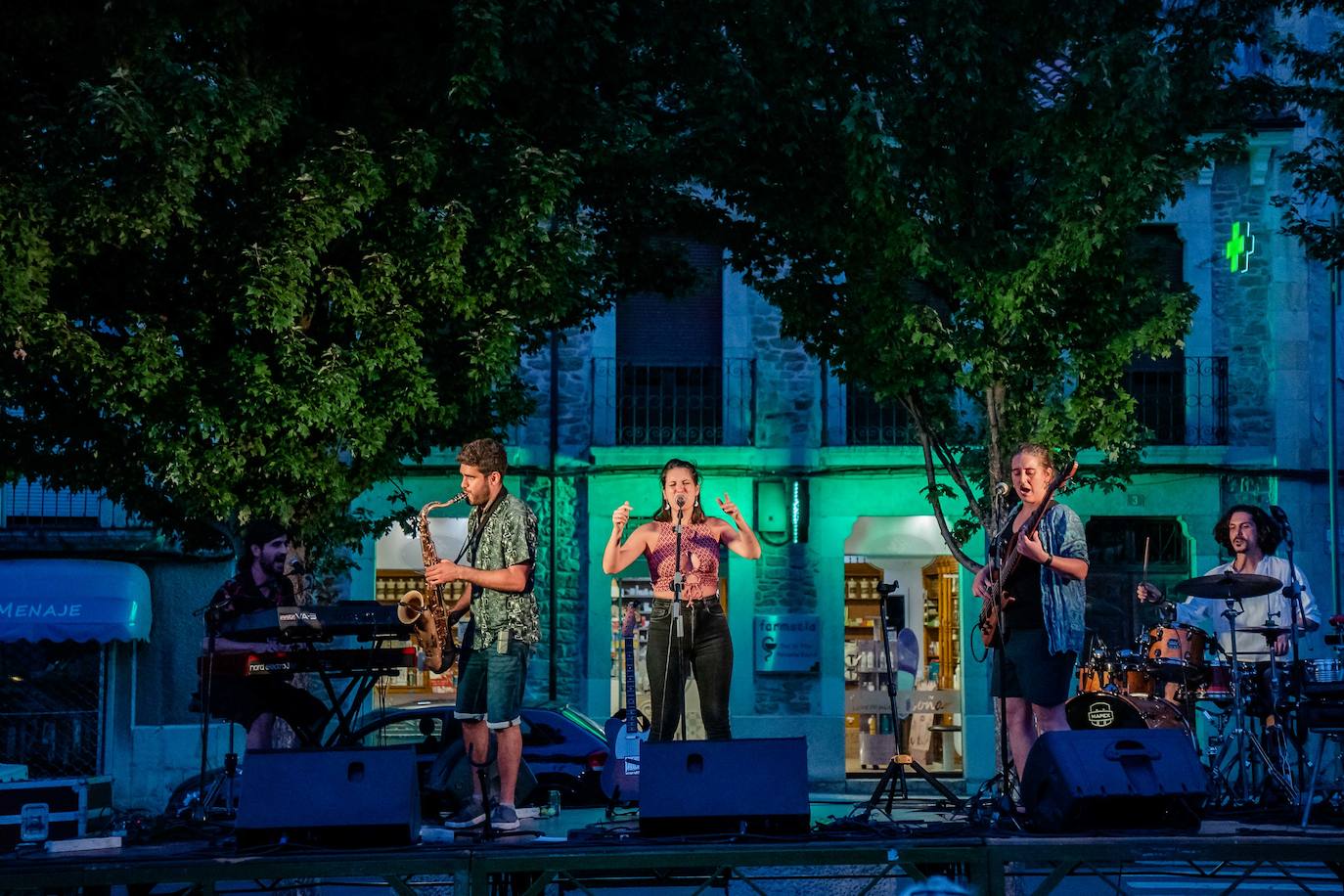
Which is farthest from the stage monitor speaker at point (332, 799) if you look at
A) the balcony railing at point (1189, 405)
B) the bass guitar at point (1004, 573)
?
the balcony railing at point (1189, 405)

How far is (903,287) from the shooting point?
13.0 m

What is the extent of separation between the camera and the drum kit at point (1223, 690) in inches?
372

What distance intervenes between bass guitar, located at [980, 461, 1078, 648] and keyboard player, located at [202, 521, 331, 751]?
369 cm

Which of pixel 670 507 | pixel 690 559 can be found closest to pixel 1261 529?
pixel 690 559

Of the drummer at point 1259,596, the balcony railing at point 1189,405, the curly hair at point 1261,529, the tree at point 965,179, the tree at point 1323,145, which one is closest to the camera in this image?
the drummer at point 1259,596

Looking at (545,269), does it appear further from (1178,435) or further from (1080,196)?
(1178,435)

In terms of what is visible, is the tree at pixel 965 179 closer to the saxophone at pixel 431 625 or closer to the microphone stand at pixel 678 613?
the microphone stand at pixel 678 613

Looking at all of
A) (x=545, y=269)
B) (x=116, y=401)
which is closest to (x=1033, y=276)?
(x=545, y=269)

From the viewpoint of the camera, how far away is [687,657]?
834 centimetres

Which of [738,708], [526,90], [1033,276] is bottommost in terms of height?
[738,708]

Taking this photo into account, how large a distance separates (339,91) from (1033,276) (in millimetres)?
5542

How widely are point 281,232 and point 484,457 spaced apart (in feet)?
11.6

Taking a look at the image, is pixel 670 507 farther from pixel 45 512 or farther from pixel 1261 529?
pixel 45 512

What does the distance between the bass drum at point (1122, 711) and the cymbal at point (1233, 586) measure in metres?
1.39
